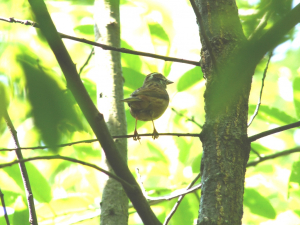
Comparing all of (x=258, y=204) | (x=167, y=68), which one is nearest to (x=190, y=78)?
(x=167, y=68)

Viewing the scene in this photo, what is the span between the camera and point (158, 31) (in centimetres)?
410

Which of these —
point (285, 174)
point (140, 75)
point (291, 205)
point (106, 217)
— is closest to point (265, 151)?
point (285, 174)

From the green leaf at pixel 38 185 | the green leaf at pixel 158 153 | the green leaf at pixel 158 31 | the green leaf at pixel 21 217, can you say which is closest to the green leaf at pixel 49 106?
the green leaf at pixel 21 217

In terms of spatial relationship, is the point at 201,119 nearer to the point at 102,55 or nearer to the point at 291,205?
the point at 291,205

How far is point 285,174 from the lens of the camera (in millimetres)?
4262

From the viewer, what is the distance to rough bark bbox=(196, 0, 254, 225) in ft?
7.18

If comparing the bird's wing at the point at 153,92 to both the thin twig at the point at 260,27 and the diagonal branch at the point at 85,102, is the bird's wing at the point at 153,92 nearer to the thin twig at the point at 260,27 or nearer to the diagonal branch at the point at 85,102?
the diagonal branch at the point at 85,102

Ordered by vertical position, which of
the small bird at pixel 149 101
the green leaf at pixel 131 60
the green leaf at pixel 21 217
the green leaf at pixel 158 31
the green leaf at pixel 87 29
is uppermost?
the green leaf at pixel 87 29

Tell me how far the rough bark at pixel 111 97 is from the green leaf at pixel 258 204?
1407 millimetres

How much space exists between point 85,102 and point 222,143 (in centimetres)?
100

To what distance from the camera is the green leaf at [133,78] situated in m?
3.95

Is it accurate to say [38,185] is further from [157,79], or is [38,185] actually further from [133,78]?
[157,79]

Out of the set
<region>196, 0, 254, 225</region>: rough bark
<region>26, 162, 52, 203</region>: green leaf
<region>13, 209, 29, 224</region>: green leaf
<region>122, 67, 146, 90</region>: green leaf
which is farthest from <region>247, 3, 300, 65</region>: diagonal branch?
<region>122, 67, 146, 90</region>: green leaf

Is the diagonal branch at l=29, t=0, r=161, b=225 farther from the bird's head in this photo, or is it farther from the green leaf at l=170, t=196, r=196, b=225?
the bird's head
